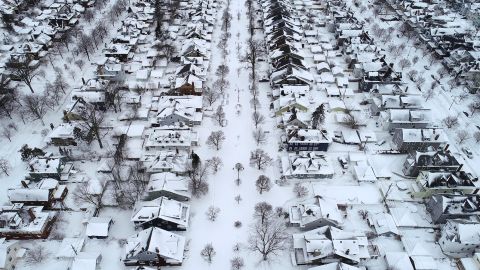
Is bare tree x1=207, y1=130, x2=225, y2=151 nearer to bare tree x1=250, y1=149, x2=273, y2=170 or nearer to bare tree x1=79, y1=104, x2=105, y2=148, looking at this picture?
bare tree x1=250, y1=149, x2=273, y2=170

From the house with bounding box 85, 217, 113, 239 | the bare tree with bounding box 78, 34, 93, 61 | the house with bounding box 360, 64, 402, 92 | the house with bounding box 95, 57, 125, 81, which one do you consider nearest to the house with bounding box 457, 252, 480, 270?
the house with bounding box 360, 64, 402, 92

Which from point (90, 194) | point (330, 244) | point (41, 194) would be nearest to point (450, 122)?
point (330, 244)

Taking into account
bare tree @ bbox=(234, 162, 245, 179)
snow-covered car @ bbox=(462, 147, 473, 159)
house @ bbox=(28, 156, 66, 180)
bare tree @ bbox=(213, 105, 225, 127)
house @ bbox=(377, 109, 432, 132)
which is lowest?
house @ bbox=(28, 156, 66, 180)

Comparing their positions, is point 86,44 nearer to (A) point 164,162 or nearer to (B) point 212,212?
(A) point 164,162

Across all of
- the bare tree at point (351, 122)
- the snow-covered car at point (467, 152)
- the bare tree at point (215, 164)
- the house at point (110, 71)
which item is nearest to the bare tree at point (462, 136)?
the snow-covered car at point (467, 152)

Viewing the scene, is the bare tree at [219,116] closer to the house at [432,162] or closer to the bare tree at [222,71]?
the bare tree at [222,71]

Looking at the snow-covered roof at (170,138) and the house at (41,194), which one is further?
the snow-covered roof at (170,138)

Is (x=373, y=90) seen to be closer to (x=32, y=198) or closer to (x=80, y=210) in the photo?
(x=80, y=210)
